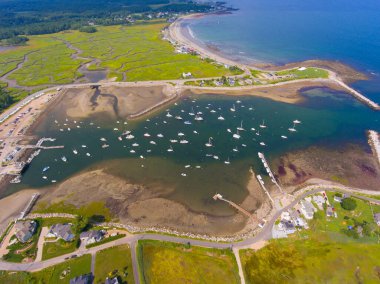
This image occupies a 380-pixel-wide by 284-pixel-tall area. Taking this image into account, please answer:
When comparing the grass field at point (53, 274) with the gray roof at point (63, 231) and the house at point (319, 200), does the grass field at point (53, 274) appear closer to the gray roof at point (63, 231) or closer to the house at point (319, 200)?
the gray roof at point (63, 231)

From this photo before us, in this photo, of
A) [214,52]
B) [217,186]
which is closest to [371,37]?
[214,52]

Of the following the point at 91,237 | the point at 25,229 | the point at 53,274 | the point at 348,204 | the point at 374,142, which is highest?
the point at 348,204

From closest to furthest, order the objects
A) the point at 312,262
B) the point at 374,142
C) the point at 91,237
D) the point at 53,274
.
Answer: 1. the point at 53,274
2. the point at 312,262
3. the point at 91,237
4. the point at 374,142

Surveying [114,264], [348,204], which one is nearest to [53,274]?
[114,264]

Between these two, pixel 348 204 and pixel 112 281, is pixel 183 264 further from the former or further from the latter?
pixel 348 204

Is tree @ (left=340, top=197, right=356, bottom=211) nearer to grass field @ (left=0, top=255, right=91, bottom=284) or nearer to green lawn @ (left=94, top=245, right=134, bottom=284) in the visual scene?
green lawn @ (left=94, top=245, right=134, bottom=284)

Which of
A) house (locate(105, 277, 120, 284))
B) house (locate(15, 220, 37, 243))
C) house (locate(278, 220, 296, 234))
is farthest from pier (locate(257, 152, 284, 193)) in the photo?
house (locate(15, 220, 37, 243))
